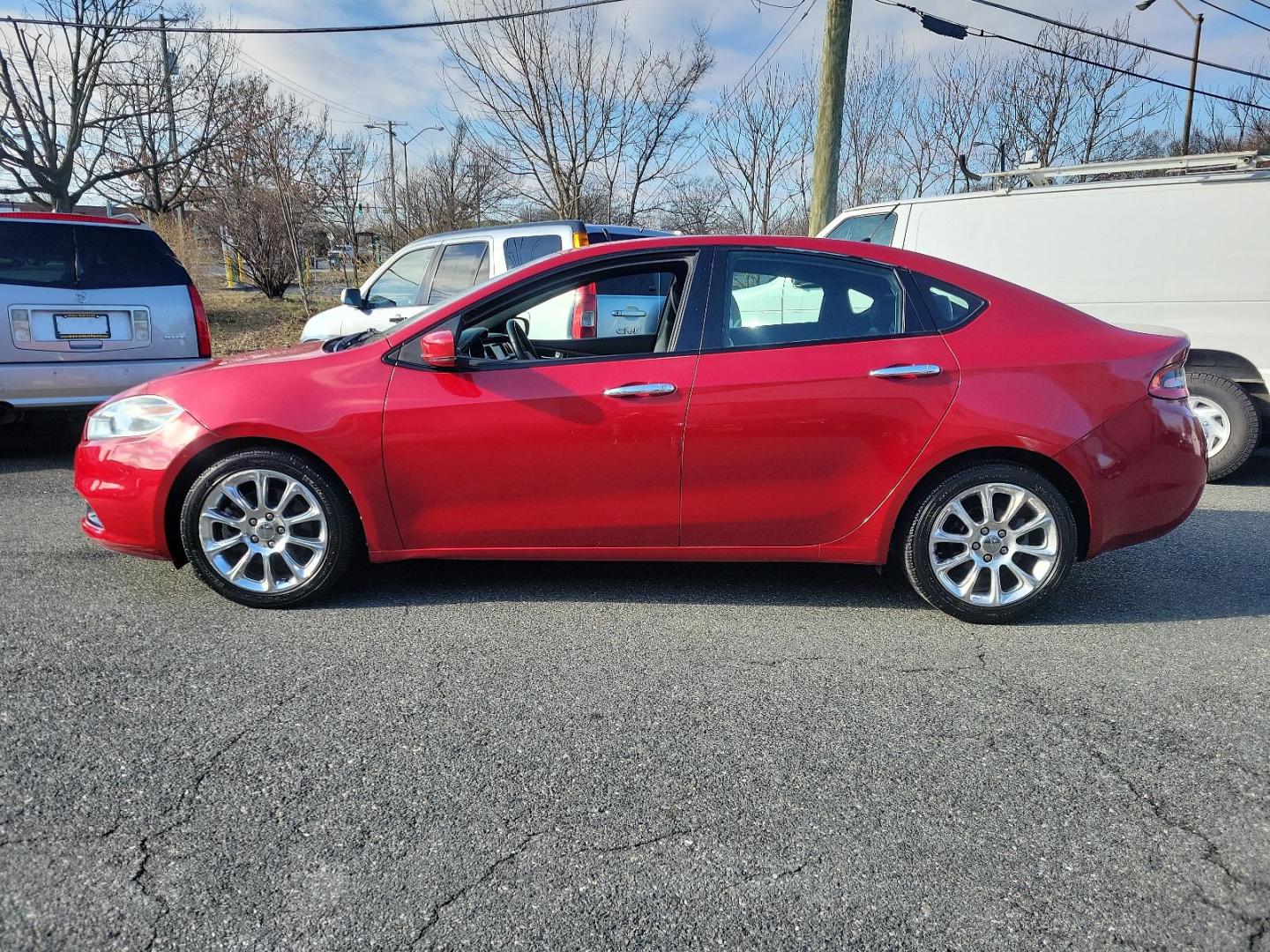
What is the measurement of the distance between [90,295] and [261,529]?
3.75 metres

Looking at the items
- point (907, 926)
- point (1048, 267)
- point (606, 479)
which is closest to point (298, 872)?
point (907, 926)

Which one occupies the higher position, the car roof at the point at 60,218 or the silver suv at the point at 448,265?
the car roof at the point at 60,218

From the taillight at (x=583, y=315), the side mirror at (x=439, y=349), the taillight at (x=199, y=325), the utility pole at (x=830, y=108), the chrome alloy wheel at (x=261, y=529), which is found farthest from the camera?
the utility pole at (x=830, y=108)

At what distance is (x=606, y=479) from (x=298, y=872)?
2026 millimetres

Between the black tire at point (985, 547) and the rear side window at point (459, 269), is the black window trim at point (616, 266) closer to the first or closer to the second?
the black tire at point (985, 547)

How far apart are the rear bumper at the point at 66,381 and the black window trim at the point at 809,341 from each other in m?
4.11

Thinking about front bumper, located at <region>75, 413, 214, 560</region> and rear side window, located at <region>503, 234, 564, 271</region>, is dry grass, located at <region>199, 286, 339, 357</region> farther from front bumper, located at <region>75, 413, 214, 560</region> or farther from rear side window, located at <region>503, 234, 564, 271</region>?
front bumper, located at <region>75, 413, 214, 560</region>

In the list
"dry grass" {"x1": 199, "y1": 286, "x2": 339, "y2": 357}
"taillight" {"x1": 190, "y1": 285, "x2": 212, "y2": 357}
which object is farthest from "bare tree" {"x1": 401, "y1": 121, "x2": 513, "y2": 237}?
Answer: "taillight" {"x1": 190, "y1": 285, "x2": 212, "y2": 357}

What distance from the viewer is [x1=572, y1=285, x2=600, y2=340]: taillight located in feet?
15.5

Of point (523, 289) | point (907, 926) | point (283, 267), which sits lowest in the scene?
point (907, 926)

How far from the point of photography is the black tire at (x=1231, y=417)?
6449 mm

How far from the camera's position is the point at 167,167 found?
1889 cm

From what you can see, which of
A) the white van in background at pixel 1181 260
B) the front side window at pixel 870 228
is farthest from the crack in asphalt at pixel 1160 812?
the front side window at pixel 870 228

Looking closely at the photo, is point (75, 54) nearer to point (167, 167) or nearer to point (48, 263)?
point (167, 167)
